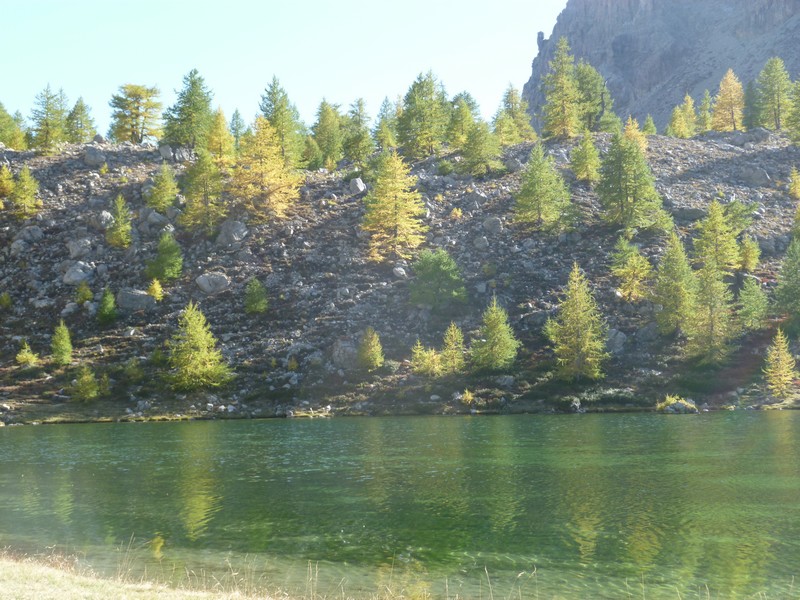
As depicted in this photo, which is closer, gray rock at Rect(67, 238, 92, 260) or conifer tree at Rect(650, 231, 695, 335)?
conifer tree at Rect(650, 231, 695, 335)

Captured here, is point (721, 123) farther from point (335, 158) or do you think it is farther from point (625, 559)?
point (625, 559)

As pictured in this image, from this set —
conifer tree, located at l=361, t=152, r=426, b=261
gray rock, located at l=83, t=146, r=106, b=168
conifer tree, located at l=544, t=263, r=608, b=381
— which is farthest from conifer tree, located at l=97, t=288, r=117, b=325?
conifer tree, located at l=544, t=263, r=608, b=381

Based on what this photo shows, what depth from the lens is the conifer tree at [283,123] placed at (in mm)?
101688

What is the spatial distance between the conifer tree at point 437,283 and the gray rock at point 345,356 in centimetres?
1115

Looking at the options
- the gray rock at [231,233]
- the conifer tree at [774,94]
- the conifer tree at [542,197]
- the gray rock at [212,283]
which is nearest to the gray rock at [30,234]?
the gray rock at [231,233]

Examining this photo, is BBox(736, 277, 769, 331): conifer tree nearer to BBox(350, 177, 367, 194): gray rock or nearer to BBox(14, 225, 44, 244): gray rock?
BBox(350, 177, 367, 194): gray rock

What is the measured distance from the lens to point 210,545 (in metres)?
21.3

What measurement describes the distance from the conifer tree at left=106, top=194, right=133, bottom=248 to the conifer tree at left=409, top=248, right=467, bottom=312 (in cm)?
4441

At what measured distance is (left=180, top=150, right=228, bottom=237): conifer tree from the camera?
8881 centimetres

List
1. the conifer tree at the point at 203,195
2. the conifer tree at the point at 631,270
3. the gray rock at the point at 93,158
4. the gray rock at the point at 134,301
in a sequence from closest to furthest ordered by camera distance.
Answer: the conifer tree at the point at 631,270 → the gray rock at the point at 134,301 → the conifer tree at the point at 203,195 → the gray rock at the point at 93,158

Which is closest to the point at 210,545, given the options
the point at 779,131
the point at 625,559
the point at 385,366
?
the point at 625,559

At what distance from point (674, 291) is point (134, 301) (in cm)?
6915

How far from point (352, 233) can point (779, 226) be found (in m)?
62.1

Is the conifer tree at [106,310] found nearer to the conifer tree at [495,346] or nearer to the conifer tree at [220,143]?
the conifer tree at [220,143]
